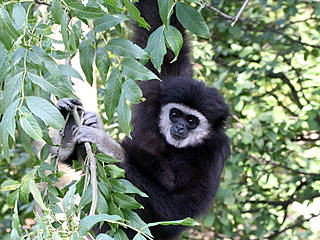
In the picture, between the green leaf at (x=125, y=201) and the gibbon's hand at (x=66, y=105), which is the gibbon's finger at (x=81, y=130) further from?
the green leaf at (x=125, y=201)

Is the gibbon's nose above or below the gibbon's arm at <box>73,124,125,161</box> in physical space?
above

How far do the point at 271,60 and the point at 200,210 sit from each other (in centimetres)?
258

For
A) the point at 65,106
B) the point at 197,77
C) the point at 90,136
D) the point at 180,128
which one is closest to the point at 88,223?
the point at 65,106

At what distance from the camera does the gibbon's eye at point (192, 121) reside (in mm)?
4422

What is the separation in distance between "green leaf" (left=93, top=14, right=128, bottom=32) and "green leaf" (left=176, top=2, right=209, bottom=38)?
0.28m

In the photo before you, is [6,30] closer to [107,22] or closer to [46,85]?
[46,85]

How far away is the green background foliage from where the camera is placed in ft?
6.93

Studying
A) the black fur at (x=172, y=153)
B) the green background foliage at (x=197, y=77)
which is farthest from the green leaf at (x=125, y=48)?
the black fur at (x=172, y=153)

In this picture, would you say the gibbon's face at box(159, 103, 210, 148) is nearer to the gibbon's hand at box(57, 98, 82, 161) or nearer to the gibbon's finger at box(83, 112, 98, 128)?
the gibbon's finger at box(83, 112, 98, 128)

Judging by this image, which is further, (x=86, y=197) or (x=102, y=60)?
(x=102, y=60)

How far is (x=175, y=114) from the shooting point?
14.7 feet

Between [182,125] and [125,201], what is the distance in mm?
2137

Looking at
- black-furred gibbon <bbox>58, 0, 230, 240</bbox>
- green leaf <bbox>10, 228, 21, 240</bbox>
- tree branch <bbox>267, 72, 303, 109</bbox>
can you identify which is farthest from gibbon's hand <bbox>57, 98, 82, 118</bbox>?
tree branch <bbox>267, 72, 303, 109</bbox>

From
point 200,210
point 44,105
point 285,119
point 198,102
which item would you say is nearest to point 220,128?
point 198,102
